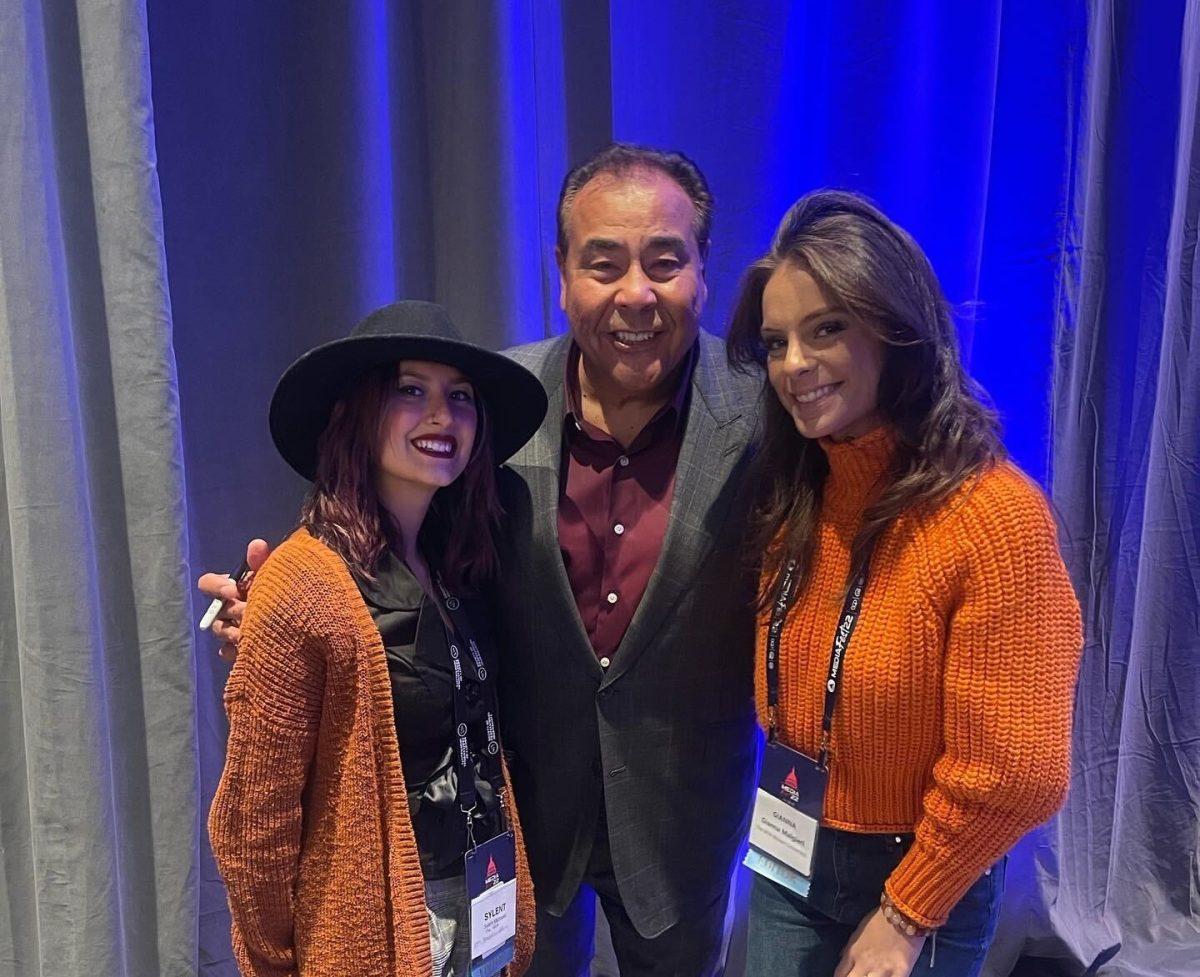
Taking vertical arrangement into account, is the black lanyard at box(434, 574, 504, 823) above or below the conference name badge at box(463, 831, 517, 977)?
above

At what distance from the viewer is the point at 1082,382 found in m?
1.82

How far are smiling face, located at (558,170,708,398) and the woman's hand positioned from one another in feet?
2.56

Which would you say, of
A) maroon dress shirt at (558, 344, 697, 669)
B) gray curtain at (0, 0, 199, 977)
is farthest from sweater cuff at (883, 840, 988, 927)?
gray curtain at (0, 0, 199, 977)

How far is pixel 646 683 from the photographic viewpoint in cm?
124

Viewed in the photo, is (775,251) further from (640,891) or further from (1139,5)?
(1139,5)

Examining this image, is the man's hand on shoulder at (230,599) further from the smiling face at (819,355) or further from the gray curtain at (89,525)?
the smiling face at (819,355)

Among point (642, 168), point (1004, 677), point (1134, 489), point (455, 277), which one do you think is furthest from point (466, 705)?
point (1134, 489)

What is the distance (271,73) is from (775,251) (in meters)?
1.18

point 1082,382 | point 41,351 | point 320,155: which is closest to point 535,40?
point 320,155

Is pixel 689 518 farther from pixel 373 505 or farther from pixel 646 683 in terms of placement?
pixel 373 505

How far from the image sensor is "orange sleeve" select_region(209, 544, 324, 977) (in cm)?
95

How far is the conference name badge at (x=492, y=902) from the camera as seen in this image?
42.6 inches

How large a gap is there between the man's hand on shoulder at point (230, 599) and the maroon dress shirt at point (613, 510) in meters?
0.42

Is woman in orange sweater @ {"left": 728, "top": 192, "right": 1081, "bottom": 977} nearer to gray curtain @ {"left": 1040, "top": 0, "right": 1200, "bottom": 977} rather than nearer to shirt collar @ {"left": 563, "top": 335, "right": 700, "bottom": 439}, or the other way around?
shirt collar @ {"left": 563, "top": 335, "right": 700, "bottom": 439}
